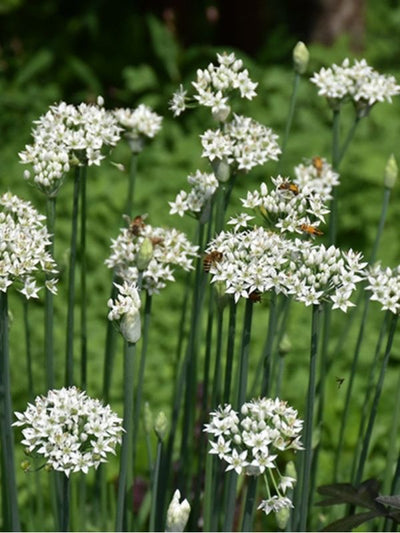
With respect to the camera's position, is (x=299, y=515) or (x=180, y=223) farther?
(x=180, y=223)

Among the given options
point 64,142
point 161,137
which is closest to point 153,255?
point 64,142

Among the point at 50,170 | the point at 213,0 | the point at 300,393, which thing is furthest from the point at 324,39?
the point at 50,170

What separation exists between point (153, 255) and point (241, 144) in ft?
0.86

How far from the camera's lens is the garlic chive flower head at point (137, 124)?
6.47 feet

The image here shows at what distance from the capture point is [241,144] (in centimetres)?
177

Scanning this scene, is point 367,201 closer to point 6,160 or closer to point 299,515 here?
point 6,160

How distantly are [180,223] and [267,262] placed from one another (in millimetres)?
2668

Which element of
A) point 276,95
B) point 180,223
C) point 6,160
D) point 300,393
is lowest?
point 300,393

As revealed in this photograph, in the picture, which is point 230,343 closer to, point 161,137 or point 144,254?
point 144,254

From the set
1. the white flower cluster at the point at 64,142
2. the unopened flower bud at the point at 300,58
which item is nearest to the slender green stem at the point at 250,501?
the white flower cluster at the point at 64,142

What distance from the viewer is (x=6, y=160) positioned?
4.50 metres

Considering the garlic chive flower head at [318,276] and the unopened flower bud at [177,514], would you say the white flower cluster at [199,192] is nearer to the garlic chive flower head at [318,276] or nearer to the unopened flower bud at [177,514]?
the garlic chive flower head at [318,276]

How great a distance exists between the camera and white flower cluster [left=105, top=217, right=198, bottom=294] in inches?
69.4

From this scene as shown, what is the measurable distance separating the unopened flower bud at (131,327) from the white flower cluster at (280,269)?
0.43ft
